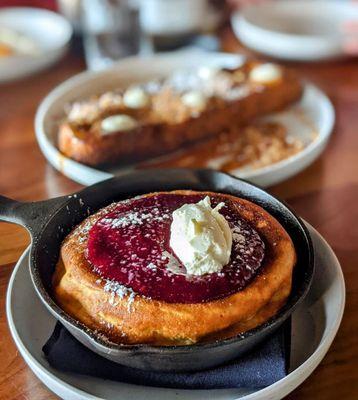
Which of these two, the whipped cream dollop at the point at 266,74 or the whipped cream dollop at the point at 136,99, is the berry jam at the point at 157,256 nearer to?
the whipped cream dollop at the point at 136,99

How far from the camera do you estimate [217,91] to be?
1.41 m

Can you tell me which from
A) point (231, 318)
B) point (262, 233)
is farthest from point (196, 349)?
point (262, 233)

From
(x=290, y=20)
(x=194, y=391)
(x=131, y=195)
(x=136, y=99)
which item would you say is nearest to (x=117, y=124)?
(x=136, y=99)

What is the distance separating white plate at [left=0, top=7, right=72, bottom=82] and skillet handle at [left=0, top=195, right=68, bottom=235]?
777mm

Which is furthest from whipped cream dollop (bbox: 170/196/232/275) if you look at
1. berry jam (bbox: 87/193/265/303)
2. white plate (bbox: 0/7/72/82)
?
white plate (bbox: 0/7/72/82)

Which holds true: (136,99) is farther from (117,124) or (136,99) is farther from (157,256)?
(157,256)

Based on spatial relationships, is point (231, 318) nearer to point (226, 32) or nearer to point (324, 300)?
point (324, 300)

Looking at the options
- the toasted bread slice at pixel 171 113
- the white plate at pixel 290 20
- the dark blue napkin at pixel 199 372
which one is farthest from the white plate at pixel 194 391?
the white plate at pixel 290 20

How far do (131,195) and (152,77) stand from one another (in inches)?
28.6

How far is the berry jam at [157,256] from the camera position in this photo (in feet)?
2.33

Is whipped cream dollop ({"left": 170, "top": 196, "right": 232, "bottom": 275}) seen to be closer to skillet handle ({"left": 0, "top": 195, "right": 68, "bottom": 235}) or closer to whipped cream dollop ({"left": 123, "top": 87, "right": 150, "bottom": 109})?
skillet handle ({"left": 0, "top": 195, "right": 68, "bottom": 235})

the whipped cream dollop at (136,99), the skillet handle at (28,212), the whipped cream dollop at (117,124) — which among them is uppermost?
the skillet handle at (28,212)

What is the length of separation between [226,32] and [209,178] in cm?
109

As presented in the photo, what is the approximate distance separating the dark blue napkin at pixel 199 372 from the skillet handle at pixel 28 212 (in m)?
0.18
